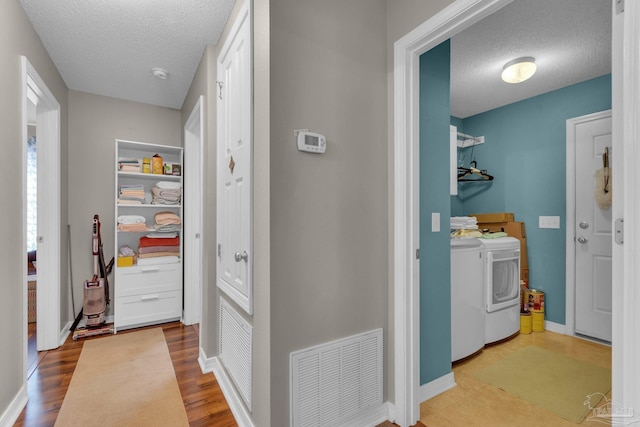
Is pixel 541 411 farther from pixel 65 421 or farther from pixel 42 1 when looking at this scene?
pixel 42 1

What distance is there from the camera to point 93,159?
331cm

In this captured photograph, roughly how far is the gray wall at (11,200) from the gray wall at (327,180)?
1.67 m

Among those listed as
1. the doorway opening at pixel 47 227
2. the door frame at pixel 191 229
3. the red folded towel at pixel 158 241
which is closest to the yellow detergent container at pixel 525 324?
the door frame at pixel 191 229

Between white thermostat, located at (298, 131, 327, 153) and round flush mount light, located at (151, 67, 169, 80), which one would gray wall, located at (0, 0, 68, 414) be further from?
white thermostat, located at (298, 131, 327, 153)

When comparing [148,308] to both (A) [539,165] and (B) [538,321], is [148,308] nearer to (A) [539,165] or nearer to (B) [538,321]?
(B) [538,321]

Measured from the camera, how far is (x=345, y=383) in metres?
1.55

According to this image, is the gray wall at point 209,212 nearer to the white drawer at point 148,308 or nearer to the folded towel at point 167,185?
the white drawer at point 148,308

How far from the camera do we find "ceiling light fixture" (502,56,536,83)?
2570 millimetres

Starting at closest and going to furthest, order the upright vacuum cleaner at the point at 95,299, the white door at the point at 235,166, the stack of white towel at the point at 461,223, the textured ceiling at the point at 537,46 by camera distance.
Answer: the white door at the point at 235,166 → the textured ceiling at the point at 537,46 → the stack of white towel at the point at 461,223 → the upright vacuum cleaner at the point at 95,299

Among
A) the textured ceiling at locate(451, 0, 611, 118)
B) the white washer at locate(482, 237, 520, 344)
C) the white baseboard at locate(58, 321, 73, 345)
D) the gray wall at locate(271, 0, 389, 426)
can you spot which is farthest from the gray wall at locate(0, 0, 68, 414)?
the white washer at locate(482, 237, 520, 344)

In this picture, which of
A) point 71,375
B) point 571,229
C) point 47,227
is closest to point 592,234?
point 571,229

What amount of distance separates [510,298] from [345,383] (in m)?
2.19

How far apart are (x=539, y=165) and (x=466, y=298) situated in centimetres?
211

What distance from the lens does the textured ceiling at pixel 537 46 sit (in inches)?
80.9
